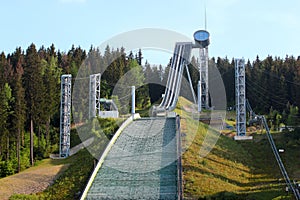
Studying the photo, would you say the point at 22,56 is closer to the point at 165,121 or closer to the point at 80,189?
the point at 165,121

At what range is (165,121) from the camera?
110ft

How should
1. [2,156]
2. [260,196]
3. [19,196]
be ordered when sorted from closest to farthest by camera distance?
[260,196]
[19,196]
[2,156]

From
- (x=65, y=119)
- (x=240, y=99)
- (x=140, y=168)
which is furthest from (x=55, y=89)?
(x=140, y=168)

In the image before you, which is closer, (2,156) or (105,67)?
(2,156)

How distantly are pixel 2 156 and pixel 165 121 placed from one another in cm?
1295

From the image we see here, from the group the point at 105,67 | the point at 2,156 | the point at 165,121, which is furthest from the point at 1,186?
the point at 105,67

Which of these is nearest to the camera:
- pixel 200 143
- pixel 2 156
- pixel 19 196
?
pixel 19 196

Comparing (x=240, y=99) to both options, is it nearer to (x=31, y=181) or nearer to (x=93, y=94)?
(x=93, y=94)

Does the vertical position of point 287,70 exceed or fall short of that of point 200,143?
it exceeds it

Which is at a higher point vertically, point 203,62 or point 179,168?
point 203,62

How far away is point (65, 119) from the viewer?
1209 inches

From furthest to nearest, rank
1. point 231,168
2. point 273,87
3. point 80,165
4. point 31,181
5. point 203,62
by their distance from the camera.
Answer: point 273,87, point 203,62, point 80,165, point 231,168, point 31,181

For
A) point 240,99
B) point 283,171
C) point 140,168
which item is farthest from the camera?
point 240,99

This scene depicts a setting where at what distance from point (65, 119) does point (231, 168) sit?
12490 mm
